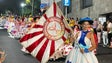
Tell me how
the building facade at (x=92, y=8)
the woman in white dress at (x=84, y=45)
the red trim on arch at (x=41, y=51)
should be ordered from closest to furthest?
1. the woman in white dress at (x=84, y=45)
2. the red trim on arch at (x=41, y=51)
3. the building facade at (x=92, y=8)

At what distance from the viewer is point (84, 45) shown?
6.48 meters

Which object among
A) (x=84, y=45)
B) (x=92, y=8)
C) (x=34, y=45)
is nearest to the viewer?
(x=84, y=45)

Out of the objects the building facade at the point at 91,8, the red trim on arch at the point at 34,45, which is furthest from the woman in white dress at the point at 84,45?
the building facade at the point at 91,8

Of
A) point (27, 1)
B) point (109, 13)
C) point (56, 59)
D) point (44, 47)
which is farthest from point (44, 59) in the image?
point (27, 1)

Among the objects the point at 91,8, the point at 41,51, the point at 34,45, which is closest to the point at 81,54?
the point at 41,51

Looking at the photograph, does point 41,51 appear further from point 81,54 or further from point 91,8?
point 91,8

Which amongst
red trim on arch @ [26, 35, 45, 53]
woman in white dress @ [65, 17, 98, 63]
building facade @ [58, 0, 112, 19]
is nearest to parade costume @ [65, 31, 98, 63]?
woman in white dress @ [65, 17, 98, 63]

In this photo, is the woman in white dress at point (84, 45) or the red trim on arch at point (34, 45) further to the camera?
the red trim on arch at point (34, 45)

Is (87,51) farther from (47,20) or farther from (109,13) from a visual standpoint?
(109,13)

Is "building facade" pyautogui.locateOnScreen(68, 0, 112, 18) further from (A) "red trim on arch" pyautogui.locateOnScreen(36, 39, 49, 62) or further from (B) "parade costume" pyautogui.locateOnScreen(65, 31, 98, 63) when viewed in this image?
(B) "parade costume" pyautogui.locateOnScreen(65, 31, 98, 63)

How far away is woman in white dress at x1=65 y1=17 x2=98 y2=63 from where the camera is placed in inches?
254

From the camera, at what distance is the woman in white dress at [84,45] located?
6457 mm

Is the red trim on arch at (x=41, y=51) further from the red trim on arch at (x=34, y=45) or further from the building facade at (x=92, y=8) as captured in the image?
the building facade at (x=92, y=8)

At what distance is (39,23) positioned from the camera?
23.0 feet
